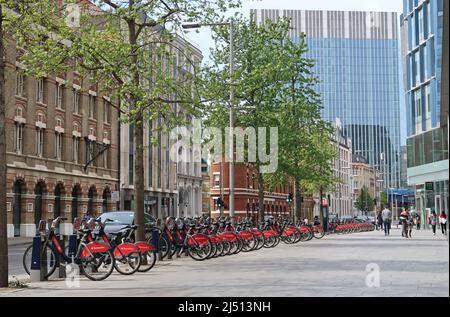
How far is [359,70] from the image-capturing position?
470 feet

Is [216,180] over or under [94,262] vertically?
over

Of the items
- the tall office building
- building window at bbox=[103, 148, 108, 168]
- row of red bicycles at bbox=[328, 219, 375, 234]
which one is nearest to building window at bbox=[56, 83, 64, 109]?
building window at bbox=[103, 148, 108, 168]

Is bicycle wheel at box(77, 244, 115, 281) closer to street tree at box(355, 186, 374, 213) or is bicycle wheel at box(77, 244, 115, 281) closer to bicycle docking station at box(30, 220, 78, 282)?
bicycle docking station at box(30, 220, 78, 282)

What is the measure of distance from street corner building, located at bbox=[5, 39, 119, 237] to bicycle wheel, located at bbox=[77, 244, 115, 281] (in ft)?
72.8

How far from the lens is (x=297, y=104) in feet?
121

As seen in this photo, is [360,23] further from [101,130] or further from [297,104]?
[297,104]

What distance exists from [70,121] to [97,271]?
113 feet

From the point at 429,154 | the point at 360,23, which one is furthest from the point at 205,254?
the point at 360,23

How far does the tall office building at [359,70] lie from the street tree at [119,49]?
111082 millimetres

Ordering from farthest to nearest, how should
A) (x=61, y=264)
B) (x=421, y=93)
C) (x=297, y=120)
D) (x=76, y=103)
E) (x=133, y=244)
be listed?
(x=421, y=93)
(x=76, y=103)
(x=297, y=120)
(x=133, y=244)
(x=61, y=264)

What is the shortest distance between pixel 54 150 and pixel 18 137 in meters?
4.59

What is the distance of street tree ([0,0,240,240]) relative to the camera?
658 inches

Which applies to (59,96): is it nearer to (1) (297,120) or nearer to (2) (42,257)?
(1) (297,120)

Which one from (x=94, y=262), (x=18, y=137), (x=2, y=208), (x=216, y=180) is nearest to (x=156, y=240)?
(x=94, y=262)
